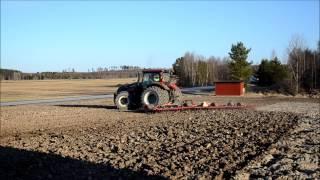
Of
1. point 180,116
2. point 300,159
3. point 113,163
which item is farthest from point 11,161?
point 180,116

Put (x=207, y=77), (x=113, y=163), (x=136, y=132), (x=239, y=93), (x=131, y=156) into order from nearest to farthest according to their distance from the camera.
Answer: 1. (x=113, y=163)
2. (x=131, y=156)
3. (x=136, y=132)
4. (x=239, y=93)
5. (x=207, y=77)

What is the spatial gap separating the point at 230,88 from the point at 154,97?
19008mm

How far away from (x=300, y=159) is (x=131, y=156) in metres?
3.64

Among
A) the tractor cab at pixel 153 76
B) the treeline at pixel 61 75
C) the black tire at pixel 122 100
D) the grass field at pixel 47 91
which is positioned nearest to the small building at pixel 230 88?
the grass field at pixel 47 91

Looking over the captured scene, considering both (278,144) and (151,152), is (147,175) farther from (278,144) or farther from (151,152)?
(278,144)

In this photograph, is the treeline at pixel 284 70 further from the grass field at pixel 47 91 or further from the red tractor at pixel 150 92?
the red tractor at pixel 150 92

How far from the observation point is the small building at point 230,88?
137 feet

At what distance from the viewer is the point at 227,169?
31.1ft

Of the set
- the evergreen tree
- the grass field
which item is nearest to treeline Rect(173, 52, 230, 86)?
the grass field

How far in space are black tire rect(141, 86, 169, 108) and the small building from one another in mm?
18490

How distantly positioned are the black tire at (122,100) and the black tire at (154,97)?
131 cm

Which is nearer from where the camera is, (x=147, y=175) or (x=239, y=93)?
(x=147, y=175)

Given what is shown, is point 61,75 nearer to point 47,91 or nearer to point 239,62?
point 47,91

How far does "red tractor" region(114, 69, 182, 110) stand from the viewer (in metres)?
24.3
